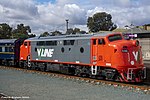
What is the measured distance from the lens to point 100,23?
11575cm

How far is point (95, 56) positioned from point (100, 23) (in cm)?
9784

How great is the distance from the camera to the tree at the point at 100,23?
113 meters

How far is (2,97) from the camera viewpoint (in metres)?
12.0

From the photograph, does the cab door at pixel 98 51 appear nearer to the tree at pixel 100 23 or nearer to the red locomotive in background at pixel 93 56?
the red locomotive in background at pixel 93 56

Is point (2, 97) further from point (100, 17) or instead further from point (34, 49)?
point (100, 17)

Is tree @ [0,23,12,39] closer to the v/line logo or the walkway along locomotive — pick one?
the v/line logo

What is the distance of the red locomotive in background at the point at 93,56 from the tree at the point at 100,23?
86822mm

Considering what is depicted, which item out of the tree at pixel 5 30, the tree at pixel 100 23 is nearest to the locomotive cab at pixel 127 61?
the tree at pixel 5 30

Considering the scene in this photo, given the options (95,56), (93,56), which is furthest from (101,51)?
(93,56)

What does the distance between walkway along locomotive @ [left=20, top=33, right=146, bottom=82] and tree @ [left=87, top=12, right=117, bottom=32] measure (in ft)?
288

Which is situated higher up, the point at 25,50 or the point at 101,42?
the point at 101,42

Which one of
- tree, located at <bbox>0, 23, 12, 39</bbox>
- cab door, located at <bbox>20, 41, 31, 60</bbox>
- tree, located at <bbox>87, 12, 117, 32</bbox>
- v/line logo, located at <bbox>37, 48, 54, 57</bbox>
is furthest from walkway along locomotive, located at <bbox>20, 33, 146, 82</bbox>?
tree, located at <bbox>87, 12, 117, 32</bbox>

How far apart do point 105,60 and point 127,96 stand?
18.9 ft

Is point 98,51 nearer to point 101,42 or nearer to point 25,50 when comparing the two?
point 101,42
